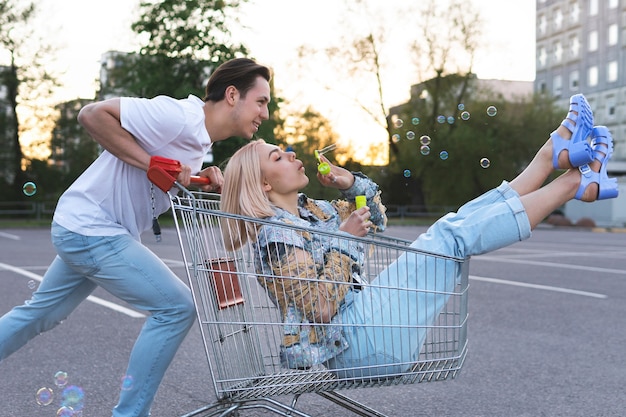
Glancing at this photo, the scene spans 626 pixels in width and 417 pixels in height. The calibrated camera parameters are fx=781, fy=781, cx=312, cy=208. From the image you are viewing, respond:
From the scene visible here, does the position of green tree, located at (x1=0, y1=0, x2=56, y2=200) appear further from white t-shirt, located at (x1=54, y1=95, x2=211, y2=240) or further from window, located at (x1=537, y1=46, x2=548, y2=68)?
window, located at (x1=537, y1=46, x2=548, y2=68)

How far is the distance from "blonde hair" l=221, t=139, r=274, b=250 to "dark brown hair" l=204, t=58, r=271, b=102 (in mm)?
253

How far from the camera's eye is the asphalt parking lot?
420 centimetres

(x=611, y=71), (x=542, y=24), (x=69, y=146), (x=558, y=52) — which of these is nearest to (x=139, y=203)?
(x=69, y=146)

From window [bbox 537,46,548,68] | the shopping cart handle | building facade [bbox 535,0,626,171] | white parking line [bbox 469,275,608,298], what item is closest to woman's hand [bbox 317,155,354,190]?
the shopping cart handle

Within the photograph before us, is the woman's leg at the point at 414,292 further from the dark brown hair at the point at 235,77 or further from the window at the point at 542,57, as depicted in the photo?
the window at the point at 542,57

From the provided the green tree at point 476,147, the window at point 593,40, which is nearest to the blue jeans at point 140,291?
the green tree at point 476,147

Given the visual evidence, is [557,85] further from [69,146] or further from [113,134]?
[113,134]

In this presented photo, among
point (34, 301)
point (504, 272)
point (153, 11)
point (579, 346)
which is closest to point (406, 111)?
point (153, 11)

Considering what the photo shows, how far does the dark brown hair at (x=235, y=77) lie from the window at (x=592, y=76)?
2529 inches

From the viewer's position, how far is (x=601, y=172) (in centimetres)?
344

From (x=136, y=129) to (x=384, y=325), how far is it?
123 cm

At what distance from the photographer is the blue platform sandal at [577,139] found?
3.39 m

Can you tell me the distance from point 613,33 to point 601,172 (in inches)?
2481

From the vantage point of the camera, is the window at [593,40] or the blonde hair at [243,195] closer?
the blonde hair at [243,195]
